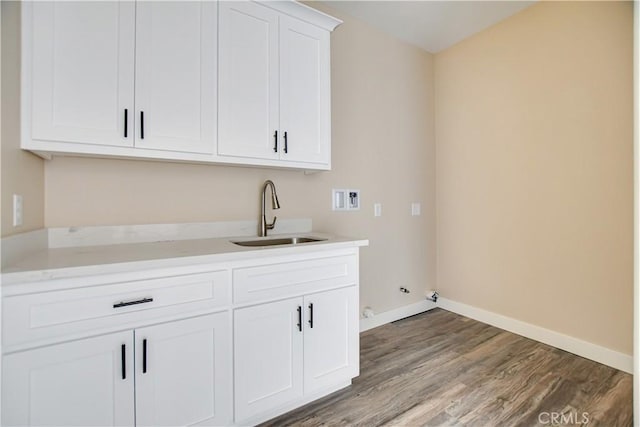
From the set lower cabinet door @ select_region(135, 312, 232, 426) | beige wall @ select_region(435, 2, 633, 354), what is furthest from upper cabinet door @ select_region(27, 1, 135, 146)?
beige wall @ select_region(435, 2, 633, 354)

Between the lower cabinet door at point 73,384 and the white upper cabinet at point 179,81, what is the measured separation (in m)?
0.82

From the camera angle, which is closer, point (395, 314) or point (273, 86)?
point (273, 86)

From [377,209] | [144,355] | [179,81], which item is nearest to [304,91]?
[179,81]

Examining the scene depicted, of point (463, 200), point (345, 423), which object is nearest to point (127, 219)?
point (345, 423)

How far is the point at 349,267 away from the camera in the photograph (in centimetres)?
177

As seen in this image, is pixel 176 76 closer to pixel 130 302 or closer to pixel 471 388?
pixel 130 302

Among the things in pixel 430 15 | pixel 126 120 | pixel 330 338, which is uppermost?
pixel 430 15

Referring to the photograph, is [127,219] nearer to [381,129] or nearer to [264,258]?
[264,258]

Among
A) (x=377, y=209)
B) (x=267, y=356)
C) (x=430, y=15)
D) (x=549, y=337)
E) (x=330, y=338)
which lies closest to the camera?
(x=267, y=356)

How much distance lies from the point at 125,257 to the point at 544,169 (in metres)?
2.85

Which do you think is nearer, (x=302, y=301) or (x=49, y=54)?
(x=49, y=54)

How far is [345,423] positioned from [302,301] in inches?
25.0

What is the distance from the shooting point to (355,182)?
2.58 m

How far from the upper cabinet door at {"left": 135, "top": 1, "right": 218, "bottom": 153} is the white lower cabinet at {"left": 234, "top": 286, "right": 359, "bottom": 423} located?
36.6 inches
